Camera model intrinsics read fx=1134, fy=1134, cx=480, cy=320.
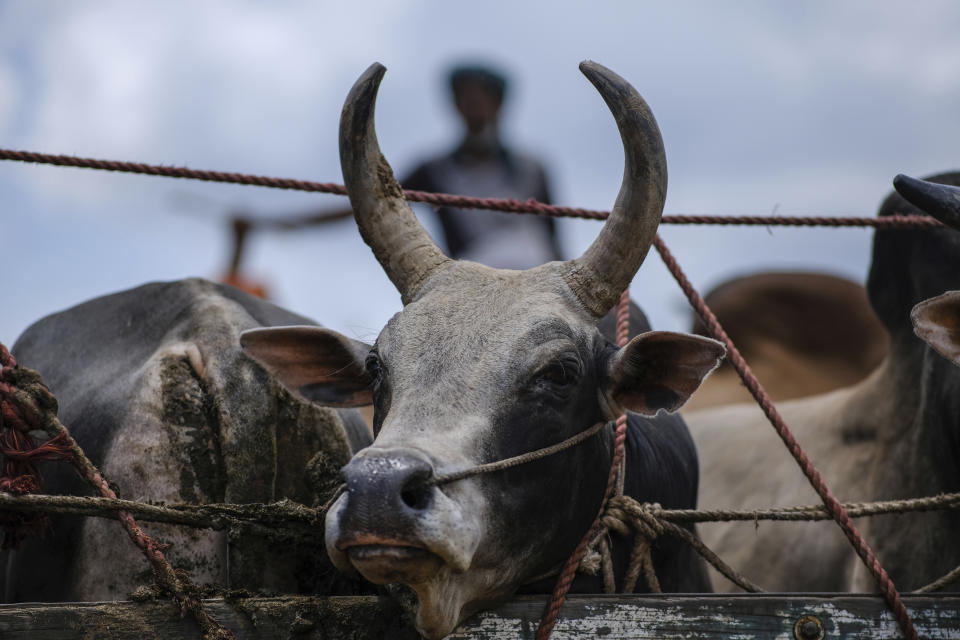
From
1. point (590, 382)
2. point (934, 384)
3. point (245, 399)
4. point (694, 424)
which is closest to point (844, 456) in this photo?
point (934, 384)

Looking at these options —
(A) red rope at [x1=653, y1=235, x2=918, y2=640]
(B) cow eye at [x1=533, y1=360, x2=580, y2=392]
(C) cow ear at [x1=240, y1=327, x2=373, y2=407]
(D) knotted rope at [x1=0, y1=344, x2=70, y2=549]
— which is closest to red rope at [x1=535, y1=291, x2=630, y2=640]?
(A) red rope at [x1=653, y1=235, x2=918, y2=640]

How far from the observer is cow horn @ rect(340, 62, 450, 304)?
3572 millimetres

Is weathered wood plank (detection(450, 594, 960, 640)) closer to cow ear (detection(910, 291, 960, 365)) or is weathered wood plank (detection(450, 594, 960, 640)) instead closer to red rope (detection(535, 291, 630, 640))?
red rope (detection(535, 291, 630, 640))

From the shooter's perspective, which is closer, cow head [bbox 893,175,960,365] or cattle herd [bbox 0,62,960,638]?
cattle herd [bbox 0,62,960,638]

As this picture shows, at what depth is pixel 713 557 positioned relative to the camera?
3.79m

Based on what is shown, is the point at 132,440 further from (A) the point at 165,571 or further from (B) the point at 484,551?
(B) the point at 484,551

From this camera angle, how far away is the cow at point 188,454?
139 inches

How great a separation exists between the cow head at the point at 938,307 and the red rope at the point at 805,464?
493 millimetres

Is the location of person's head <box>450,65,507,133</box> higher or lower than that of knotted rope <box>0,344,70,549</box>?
higher

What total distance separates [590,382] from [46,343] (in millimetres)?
2362

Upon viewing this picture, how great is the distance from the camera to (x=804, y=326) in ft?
37.6

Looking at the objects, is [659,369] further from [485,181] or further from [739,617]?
[485,181]

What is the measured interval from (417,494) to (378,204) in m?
1.27

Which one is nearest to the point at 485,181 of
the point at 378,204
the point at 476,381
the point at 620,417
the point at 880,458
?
the point at 880,458
